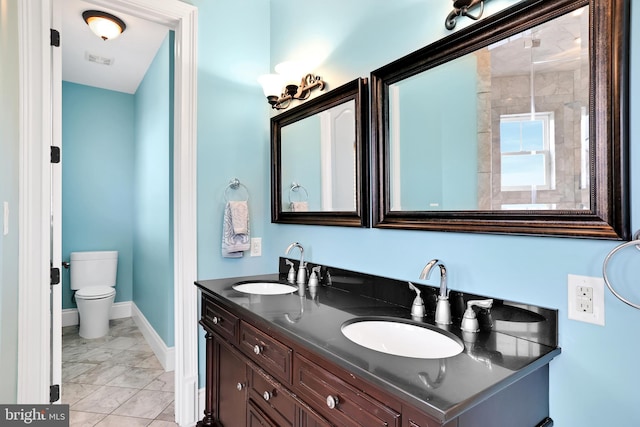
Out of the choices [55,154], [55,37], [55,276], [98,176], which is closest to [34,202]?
[55,154]

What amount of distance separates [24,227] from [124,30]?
5.99 ft

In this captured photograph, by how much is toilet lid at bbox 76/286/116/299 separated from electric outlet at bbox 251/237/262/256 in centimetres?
201

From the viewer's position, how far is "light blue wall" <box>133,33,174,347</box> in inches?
108

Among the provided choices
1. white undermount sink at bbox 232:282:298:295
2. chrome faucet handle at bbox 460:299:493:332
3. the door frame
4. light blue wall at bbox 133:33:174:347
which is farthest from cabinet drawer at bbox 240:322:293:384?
light blue wall at bbox 133:33:174:347

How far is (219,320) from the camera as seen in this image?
168 centimetres

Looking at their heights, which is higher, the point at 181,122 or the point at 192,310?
the point at 181,122

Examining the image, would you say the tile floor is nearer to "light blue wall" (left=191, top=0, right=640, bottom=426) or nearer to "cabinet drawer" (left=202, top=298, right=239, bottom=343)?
"light blue wall" (left=191, top=0, right=640, bottom=426)

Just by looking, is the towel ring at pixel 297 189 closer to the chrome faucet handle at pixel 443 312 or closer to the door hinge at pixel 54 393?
the chrome faucet handle at pixel 443 312

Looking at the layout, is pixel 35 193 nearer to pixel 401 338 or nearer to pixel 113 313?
pixel 401 338

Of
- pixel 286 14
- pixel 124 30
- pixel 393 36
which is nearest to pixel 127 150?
pixel 124 30

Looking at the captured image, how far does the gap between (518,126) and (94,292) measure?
3.78 m

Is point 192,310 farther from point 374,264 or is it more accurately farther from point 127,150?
point 127,150

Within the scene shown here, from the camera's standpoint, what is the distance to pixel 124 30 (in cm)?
273

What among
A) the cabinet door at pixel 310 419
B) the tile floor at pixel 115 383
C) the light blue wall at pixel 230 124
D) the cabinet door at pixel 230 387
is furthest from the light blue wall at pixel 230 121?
the cabinet door at pixel 310 419
